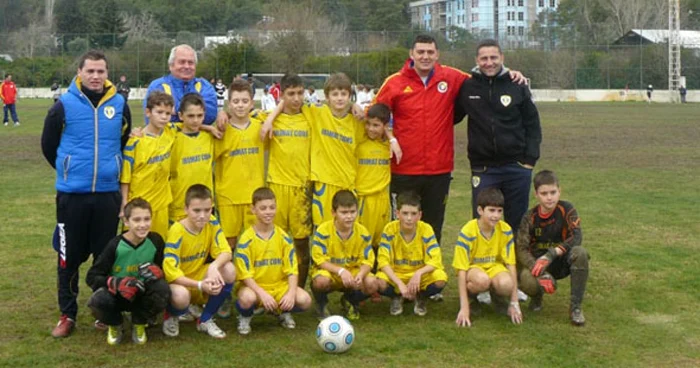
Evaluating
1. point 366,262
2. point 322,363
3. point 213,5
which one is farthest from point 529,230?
point 213,5

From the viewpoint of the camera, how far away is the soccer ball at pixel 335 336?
5137 millimetres

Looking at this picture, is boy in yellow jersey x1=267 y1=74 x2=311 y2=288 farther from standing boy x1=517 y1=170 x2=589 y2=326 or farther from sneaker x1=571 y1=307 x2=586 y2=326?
sneaker x1=571 y1=307 x2=586 y2=326

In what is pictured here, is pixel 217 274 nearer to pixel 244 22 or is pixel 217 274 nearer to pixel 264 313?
pixel 264 313

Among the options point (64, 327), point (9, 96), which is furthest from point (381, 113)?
point (9, 96)

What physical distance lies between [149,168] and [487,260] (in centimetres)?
261

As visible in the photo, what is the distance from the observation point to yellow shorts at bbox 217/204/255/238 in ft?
20.6

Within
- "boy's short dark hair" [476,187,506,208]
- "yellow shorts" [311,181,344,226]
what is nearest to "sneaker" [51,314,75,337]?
"yellow shorts" [311,181,344,226]

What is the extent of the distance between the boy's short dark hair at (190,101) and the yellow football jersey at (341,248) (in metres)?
1.30

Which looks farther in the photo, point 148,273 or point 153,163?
point 153,163

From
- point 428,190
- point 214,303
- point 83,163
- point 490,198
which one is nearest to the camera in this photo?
point 83,163

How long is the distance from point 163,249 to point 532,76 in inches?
1984

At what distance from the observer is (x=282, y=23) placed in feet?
207

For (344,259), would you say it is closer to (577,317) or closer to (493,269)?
(493,269)

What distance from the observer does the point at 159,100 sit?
5.77m
